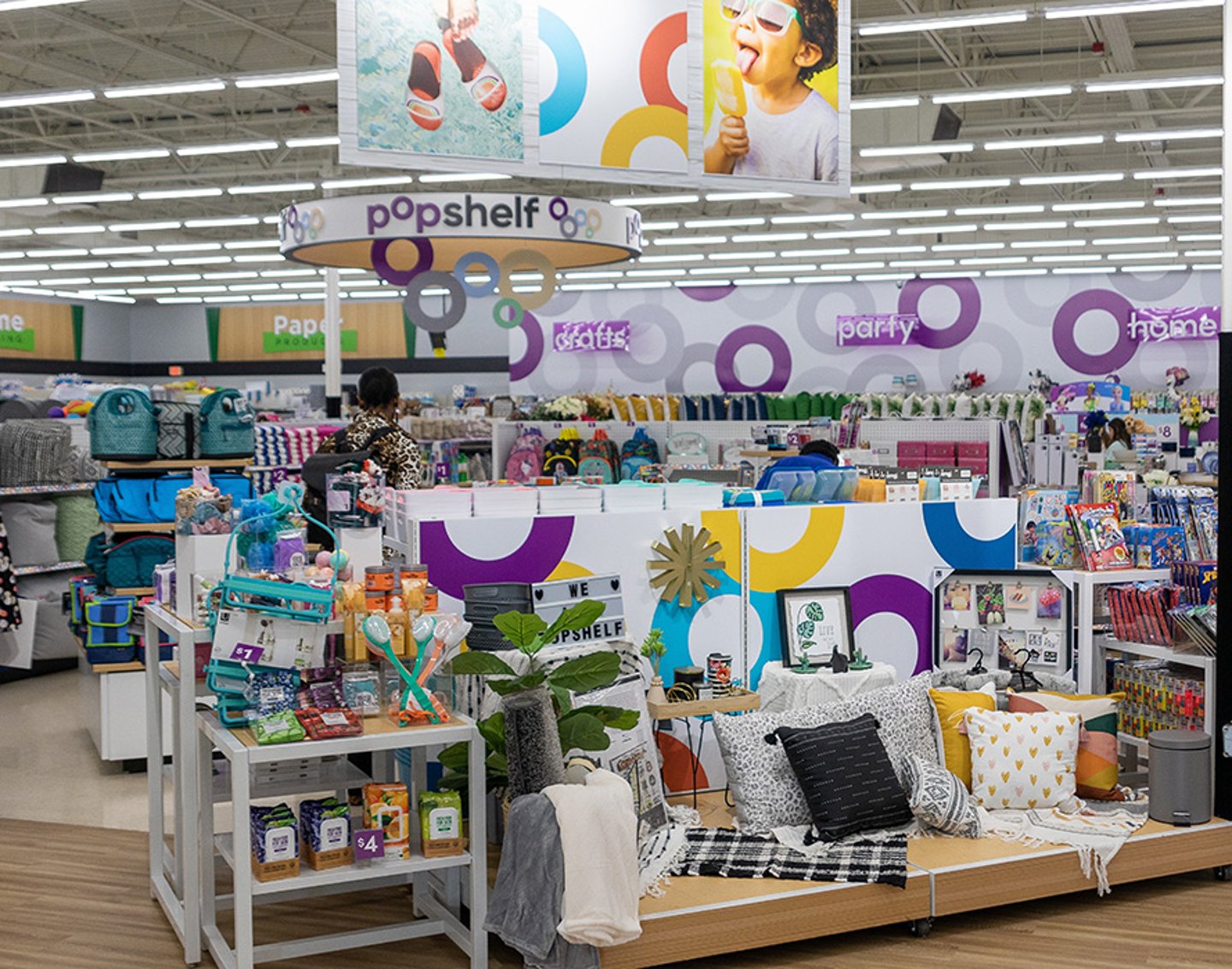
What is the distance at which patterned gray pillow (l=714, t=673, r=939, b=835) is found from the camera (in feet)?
15.2

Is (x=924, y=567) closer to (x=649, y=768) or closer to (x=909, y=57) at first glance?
(x=649, y=768)

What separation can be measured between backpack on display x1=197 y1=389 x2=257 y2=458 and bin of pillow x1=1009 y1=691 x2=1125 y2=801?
4165mm

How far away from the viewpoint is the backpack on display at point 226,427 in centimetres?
709

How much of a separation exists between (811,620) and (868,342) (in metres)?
21.2

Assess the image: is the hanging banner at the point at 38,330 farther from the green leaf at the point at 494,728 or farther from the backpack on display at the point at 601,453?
the green leaf at the point at 494,728

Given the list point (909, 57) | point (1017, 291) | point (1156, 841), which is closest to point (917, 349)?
point (1017, 291)

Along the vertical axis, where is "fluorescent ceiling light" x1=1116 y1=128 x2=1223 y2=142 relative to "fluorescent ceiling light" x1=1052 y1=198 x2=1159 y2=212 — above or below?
below

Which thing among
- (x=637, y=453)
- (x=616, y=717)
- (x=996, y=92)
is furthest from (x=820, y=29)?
(x=637, y=453)

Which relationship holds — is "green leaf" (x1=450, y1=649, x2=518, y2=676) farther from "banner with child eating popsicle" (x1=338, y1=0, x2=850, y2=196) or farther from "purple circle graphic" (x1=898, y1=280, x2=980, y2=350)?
"purple circle graphic" (x1=898, y1=280, x2=980, y2=350)

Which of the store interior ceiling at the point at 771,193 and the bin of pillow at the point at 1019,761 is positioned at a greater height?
the store interior ceiling at the point at 771,193

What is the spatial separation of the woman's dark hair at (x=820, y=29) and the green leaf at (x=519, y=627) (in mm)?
2753

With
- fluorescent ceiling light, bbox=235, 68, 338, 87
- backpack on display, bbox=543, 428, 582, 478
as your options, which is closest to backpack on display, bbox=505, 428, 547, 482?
backpack on display, bbox=543, 428, 582, 478

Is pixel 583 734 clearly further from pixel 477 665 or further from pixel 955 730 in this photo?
pixel 955 730

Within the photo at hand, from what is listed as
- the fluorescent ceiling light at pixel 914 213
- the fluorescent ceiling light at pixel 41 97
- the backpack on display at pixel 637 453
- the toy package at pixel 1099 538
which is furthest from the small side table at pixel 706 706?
the fluorescent ceiling light at pixel 914 213
